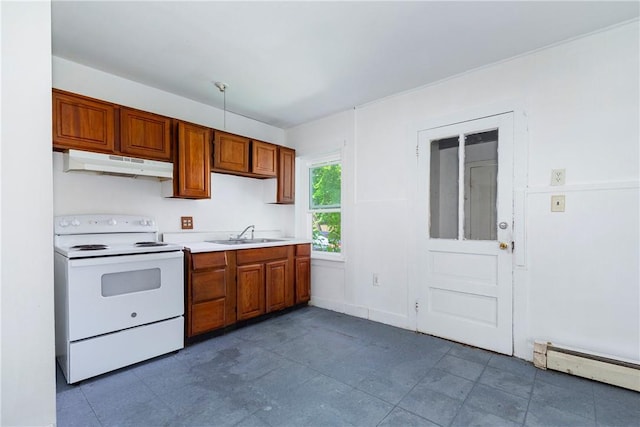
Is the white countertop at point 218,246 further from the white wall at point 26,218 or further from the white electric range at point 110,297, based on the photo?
the white wall at point 26,218

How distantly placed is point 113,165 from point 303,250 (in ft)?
6.93

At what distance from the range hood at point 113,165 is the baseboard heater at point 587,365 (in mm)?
3332

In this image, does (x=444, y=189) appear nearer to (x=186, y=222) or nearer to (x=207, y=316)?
(x=207, y=316)

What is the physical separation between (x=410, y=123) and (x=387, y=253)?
53.1 inches

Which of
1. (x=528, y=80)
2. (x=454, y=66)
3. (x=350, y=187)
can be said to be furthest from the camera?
(x=350, y=187)

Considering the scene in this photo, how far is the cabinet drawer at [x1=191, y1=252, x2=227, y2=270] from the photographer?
2650mm

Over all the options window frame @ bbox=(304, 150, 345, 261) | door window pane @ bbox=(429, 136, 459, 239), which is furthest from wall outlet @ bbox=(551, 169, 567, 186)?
window frame @ bbox=(304, 150, 345, 261)

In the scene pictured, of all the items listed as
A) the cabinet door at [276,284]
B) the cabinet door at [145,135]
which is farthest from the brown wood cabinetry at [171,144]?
the cabinet door at [276,284]

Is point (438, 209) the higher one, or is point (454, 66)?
point (454, 66)

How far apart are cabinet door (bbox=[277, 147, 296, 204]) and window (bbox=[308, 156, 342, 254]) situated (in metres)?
0.28

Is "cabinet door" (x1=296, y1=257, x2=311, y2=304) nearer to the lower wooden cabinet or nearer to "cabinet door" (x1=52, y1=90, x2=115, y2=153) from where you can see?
the lower wooden cabinet

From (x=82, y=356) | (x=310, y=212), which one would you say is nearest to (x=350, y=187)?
(x=310, y=212)

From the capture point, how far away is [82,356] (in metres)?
2.00

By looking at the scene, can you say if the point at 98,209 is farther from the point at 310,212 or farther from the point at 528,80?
the point at 528,80
